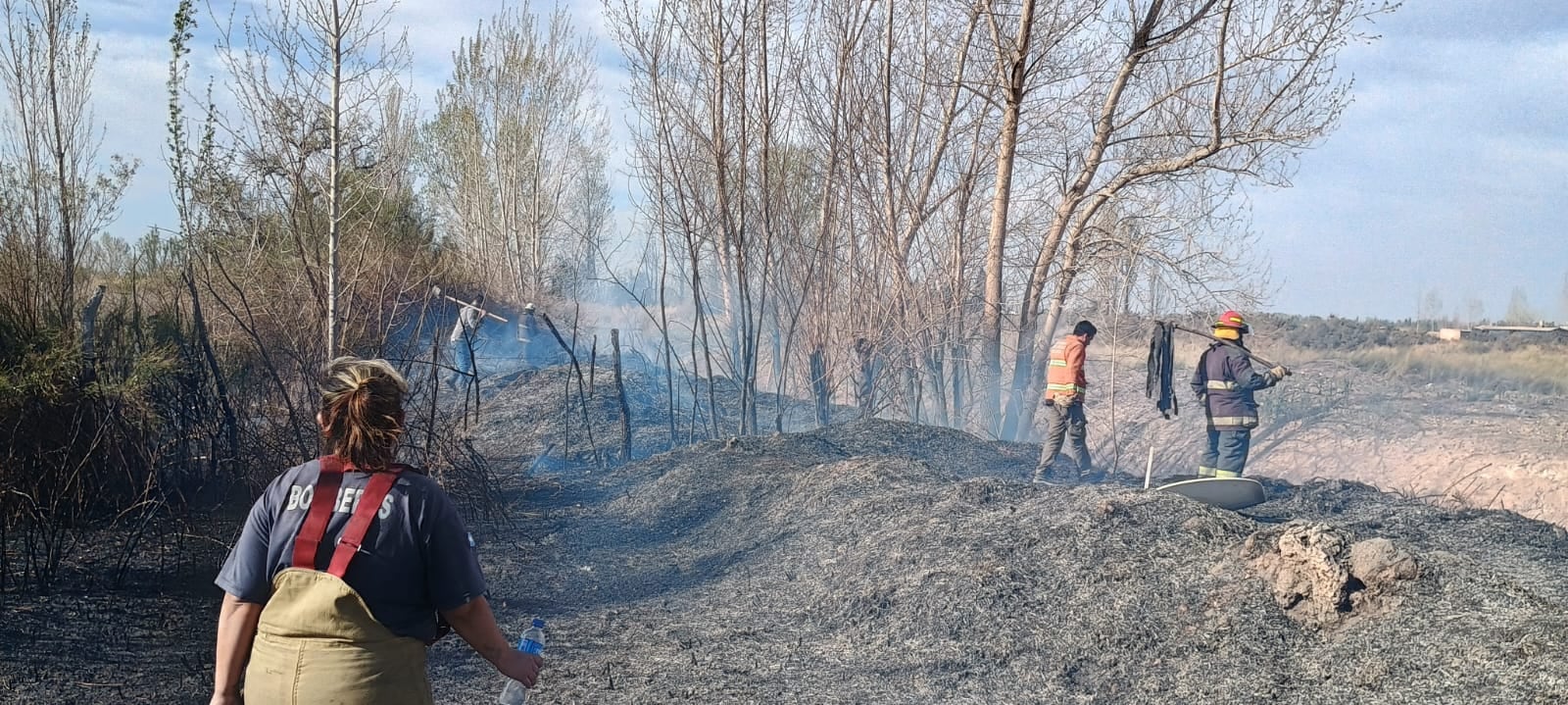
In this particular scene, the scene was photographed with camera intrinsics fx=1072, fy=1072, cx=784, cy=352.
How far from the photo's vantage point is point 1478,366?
19266 millimetres

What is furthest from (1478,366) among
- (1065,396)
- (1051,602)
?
(1051,602)

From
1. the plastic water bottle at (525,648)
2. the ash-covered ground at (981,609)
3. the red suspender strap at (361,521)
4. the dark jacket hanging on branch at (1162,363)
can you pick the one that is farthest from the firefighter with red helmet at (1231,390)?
the red suspender strap at (361,521)

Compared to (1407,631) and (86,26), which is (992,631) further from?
(86,26)

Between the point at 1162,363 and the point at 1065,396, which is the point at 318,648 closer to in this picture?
the point at 1065,396

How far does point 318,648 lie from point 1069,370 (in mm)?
8936

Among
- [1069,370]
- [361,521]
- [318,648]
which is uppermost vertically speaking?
[1069,370]

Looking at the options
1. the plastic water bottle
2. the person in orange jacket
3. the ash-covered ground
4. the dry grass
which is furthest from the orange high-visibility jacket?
the dry grass

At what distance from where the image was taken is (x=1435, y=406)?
1566 centimetres

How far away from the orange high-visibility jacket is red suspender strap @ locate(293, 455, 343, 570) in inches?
344

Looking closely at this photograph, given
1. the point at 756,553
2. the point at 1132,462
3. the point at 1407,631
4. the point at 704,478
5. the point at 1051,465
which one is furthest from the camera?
the point at 1132,462

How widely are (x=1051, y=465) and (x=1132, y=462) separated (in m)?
5.50

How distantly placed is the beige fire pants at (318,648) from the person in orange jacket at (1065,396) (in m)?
8.53

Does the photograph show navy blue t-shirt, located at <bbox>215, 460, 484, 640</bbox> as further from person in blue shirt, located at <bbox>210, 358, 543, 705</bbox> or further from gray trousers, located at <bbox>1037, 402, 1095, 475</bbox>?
gray trousers, located at <bbox>1037, 402, 1095, 475</bbox>

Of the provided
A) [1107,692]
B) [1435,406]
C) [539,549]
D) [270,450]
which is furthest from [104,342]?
[1435,406]
